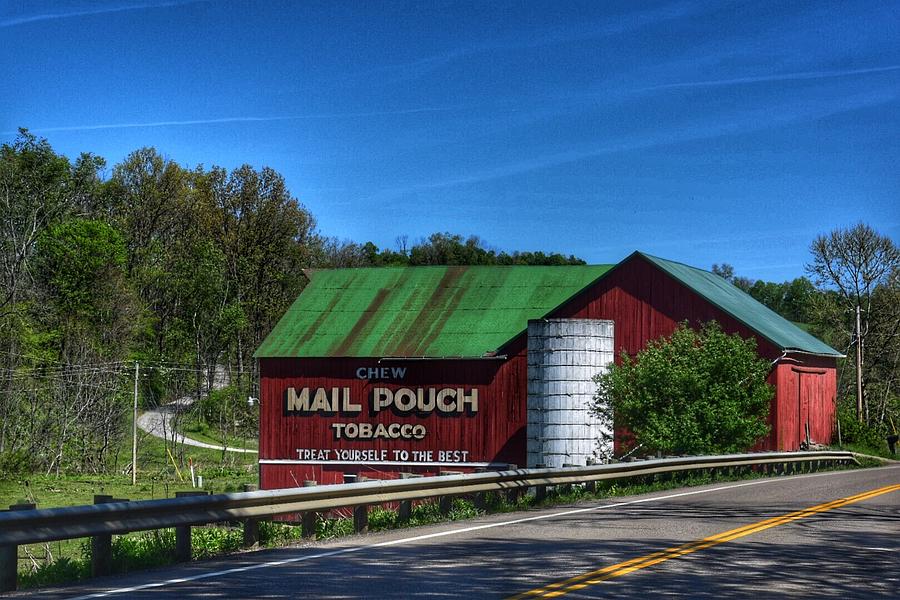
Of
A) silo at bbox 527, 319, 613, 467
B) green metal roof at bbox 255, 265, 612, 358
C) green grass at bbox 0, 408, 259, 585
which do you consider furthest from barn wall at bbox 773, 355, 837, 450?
green grass at bbox 0, 408, 259, 585

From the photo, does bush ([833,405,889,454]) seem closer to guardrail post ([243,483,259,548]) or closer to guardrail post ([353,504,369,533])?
guardrail post ([353,504,369,533])

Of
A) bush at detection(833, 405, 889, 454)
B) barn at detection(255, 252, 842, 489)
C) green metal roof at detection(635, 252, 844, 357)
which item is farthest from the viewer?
bush at detection(833, 405, 889, 454)

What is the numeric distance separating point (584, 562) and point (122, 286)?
6214 centimetres

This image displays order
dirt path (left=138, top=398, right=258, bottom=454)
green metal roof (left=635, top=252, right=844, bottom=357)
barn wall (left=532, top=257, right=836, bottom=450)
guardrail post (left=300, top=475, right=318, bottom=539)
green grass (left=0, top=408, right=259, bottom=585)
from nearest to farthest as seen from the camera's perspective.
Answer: guardrail post (left=300, top=475, right=318, bottom=539), barn wall (left=532, top=257, right=836, bottom=450), green metal roof (left=635, top=252, right=844, bottom=357), green grass (left=0, top=408, right=259, bottom=585), dirt path (left=138, top=398, right=258, bottom=454)

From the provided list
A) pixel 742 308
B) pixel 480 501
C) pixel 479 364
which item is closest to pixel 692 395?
pixel 742 308

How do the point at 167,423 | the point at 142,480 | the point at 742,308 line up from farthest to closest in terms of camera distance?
the point at 167,423 → the point at 142,480 → the point at 742,308

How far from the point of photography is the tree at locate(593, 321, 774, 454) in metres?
36.8

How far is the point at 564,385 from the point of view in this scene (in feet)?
129

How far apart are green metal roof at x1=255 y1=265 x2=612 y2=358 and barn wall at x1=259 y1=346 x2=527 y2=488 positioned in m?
0.58

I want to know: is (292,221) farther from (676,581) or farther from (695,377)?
(676,581)

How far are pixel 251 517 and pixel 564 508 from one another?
7623 millimetres

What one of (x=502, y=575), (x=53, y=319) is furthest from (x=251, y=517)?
(x=53, y=319)

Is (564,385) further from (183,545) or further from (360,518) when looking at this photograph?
(183,545)

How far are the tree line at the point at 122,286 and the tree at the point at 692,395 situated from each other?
2429 centimetres
